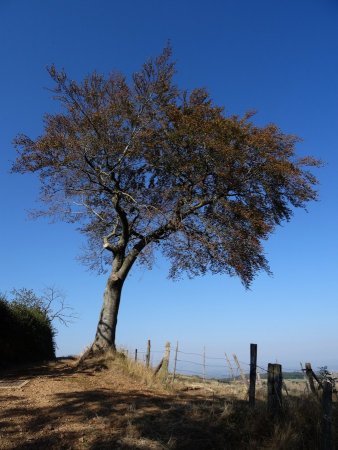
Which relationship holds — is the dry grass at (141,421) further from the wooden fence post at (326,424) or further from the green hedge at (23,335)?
the green hedge at (23,335)

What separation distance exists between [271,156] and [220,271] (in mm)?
4533

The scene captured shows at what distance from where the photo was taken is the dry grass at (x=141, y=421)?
796 cm

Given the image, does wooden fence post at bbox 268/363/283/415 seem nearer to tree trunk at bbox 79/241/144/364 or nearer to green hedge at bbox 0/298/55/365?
tree trunk at bbox 79/241/144/364

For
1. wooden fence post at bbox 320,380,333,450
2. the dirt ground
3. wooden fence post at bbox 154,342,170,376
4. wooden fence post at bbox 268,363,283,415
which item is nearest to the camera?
wooden fence post at bbox 320,380,333,450

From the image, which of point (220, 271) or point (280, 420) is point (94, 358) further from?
point (280, 420)

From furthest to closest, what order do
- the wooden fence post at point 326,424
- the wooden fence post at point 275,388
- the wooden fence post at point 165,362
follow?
the wooden fence post at point 165,362
the wooden fence post at point 275,388
the wooden fence post at point 326,424

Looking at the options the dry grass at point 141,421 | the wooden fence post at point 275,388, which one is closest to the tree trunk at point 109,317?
the dry grass at point 141,421

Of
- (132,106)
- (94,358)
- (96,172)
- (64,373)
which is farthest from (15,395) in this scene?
(132,106)

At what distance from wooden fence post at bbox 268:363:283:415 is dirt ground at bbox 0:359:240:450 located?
126cm

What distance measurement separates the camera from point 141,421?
896 centimetres

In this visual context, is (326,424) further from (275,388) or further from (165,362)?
(165,362)

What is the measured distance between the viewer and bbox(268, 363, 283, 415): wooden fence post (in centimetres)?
934

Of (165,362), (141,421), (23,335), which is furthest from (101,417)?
(23,335)

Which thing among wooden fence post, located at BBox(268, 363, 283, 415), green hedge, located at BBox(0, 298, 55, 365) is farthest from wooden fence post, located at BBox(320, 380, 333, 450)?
green hedge, located at BBox(0, 298, 55, 365)
